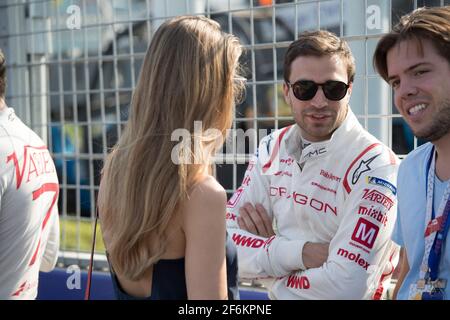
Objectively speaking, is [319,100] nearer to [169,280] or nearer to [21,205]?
[169,280]

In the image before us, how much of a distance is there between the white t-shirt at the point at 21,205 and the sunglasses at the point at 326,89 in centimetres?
118

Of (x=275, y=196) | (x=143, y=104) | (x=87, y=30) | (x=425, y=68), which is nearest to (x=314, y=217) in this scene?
(x=275, y=196)

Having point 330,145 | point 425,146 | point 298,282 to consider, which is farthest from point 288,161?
point 425,146

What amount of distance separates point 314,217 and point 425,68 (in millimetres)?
801

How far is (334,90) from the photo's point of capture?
9.29 feet

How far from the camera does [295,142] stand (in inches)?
118

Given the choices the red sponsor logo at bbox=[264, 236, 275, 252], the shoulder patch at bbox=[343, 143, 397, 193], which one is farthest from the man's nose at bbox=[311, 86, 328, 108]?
the red sponsor logo at bbox=[264, 236, 275, 252]

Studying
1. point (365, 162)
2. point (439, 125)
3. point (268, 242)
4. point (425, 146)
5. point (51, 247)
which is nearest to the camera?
point (439, 125)

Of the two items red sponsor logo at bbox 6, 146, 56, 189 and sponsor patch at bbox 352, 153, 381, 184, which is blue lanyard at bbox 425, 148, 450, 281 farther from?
red sponsor logo at bbox 6, 146, 56, 189

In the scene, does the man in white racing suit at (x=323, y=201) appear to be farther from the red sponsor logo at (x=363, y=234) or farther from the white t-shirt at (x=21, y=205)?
the white t-shirt at (x=21, y=205)

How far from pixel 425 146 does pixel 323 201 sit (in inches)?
19.9

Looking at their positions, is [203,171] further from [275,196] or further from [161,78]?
[275,196]

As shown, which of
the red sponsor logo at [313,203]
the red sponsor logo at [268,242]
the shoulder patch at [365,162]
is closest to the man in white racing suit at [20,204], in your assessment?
the red sponsor logo at [268,242]

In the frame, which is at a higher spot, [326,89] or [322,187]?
[326,89]
